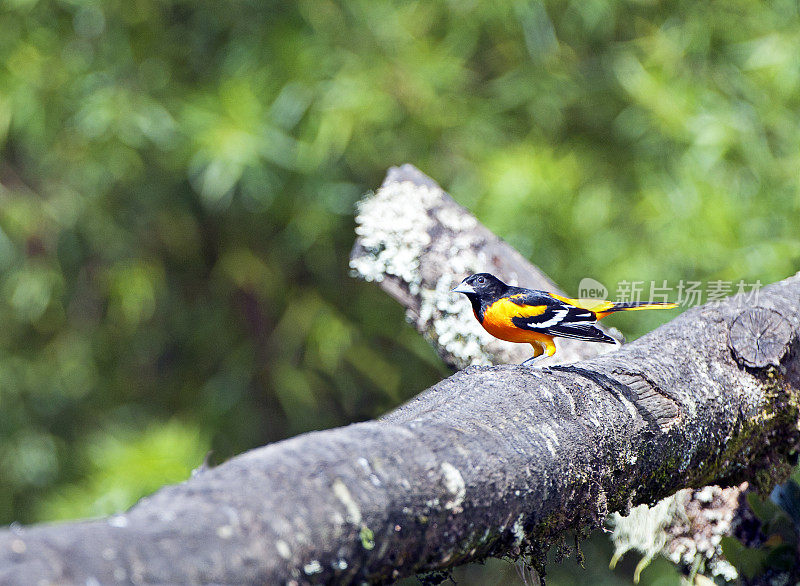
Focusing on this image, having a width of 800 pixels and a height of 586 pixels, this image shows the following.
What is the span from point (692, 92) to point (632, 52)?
0.26 meters

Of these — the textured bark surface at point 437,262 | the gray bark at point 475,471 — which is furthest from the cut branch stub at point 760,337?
the textured bark surface at point 437,262

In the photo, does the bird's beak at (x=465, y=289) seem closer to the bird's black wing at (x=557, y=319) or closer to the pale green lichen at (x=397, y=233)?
the bird's black wing at (x=557, y=319)

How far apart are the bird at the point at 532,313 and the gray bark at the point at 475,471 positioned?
106 millimetres

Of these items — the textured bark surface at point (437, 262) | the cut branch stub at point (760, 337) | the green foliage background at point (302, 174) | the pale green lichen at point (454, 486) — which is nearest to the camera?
the pale green lichen at point (454, 486)

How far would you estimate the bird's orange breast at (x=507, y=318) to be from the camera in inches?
38.9

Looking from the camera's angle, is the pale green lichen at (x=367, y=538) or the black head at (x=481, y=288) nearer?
the pale green lichen at (x=367, y=538)

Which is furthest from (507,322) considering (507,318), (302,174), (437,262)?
(302,174)

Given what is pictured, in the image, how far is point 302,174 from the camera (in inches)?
97.1

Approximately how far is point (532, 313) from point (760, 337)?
0.28 meters

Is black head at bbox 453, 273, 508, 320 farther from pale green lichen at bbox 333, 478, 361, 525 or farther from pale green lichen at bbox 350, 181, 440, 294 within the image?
pale green lichen at bbox 333, 478, 361, 525

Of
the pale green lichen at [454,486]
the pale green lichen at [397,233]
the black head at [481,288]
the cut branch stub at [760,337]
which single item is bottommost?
the pale green lichen at [454,486]

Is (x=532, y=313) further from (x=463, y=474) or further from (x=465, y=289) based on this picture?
(x=463, y=474)

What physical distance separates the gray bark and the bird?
0.11 metres

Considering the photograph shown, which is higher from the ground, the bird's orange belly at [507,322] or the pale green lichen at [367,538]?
the bird's orange belly at [507,322]
